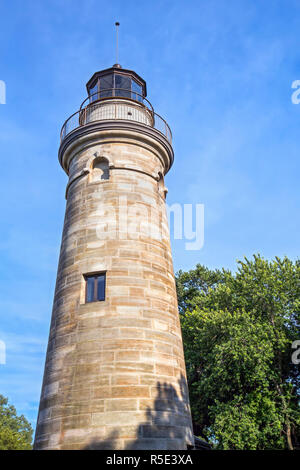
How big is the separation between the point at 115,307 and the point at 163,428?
11.1 ft

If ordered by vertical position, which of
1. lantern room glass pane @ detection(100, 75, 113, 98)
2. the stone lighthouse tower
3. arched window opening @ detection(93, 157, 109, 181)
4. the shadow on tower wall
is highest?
lantern room glass pane @ detection(100, 75, 113, 98)

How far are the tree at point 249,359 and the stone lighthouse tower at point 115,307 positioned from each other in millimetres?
10625

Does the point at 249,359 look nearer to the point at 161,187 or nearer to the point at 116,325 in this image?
the point at 161,187

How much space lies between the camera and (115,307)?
11414 millimetres

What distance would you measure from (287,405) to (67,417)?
15.7 metres

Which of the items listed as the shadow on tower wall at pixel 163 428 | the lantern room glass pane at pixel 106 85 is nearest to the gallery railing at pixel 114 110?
the lantern room glass pane at pixel 106 85

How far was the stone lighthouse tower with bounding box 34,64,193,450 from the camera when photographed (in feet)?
33.0

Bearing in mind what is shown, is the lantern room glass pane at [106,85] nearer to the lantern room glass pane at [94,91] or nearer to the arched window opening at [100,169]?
the lantern room glass pane at [94,91]

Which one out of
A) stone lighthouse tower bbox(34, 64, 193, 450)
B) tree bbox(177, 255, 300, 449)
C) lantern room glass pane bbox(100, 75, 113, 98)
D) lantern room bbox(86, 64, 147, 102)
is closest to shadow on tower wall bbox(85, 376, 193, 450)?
stone lighthouse tower bbox(34, 64, 193, 450)

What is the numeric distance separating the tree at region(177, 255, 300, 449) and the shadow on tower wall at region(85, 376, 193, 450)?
34.9ft

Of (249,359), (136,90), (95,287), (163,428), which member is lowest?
(163,428)

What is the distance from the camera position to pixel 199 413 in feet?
81.4

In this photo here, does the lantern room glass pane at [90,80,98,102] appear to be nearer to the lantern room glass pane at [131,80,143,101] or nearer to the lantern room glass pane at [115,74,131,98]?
the lantern room glass pane at [115,74,131,98]

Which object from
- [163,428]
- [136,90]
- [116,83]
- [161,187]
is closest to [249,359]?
[161,187]
